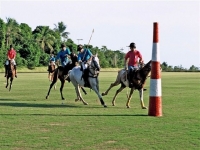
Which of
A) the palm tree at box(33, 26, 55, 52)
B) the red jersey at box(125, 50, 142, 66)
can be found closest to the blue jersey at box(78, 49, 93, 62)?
the red jersey at box(125, 50, 142, 66)

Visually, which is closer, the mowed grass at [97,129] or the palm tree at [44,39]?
the mowed grass at [97,129]

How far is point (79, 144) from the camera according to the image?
29.0 ft

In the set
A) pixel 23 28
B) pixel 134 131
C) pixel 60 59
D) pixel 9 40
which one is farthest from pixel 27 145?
pixel 23 28

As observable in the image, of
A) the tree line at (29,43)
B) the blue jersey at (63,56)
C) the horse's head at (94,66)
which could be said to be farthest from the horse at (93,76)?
the tree line at (29,43)

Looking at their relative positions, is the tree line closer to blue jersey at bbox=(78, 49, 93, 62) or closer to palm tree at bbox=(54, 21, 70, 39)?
palm tree at bbox=(54, 21, 70, 39)

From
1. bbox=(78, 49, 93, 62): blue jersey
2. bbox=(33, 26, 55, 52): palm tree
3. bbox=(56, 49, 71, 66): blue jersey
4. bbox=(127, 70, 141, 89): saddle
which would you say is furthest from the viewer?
bbox=(33, 26, 55, 52): palm tree

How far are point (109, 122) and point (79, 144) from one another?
3.01m

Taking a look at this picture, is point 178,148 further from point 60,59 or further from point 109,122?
point 60,59

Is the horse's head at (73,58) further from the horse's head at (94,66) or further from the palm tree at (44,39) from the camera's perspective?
the palm tree at (44,39)

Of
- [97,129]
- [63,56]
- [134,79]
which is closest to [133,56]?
[134,79]

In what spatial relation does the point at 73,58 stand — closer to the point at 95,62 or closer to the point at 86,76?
the point at 86,76

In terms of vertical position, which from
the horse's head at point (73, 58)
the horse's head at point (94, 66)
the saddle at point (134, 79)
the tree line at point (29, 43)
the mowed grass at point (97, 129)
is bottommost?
the mowed grass at point (97, 129)

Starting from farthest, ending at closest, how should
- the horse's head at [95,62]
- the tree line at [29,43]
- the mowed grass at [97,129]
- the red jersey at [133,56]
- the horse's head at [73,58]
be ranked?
the tree line at [29,43], the horse's head at [73,58], the horse's head at [95,62], the red jersey at [133,56], the mowed grass at [97,129]

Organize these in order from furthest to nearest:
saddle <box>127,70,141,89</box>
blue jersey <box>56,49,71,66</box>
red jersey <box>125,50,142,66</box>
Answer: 1. blue jersey <box>56,49,71,66</box>
2. red jersey <box>125,50,142,66</box>
3. saddle <box>127,70,141,89</box>
